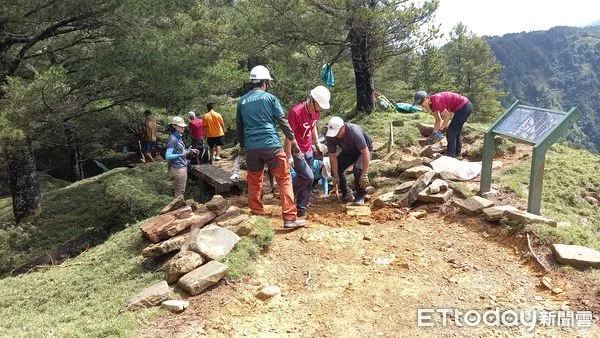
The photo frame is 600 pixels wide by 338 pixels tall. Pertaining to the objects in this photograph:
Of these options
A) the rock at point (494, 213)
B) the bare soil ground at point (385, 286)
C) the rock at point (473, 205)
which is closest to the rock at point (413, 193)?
the rock at point (473, 205)

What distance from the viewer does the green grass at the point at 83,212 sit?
8828 mm

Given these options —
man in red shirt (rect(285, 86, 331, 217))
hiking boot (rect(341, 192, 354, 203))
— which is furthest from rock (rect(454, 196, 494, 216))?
man in red shirt (rect(285, 86, 331, 217))

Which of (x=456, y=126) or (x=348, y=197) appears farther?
(x=456, y=126)

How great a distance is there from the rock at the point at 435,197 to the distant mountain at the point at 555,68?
118 m

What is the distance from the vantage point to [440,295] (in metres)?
3.61

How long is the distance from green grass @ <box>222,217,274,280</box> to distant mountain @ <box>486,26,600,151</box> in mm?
120211

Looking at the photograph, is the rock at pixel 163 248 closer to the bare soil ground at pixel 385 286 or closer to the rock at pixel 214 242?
the rock at pixel 214 242

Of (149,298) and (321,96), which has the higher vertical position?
(321,96)

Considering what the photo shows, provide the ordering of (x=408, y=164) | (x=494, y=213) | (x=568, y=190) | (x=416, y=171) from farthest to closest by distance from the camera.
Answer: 1. (x=408, y=164)
2. (x=416, y=171)
3. (x=568, y=190)
4. (x=494, y=213)

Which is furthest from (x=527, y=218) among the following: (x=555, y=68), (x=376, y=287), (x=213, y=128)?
(x=555, y=68)

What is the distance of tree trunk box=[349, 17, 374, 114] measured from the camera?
11.3 m

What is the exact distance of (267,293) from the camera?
3697 mm

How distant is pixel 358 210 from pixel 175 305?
2850mm

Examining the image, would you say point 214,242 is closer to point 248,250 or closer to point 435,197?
point 248,250
